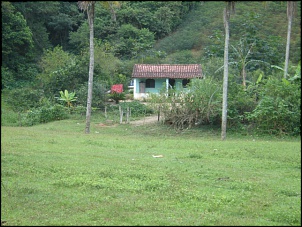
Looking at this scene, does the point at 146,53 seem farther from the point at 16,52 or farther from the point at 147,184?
the point at 147,184

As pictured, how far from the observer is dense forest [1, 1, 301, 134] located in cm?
2023

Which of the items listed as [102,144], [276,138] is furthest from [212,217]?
[276,138]

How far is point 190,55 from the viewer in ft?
148

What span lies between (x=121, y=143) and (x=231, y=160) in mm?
4818

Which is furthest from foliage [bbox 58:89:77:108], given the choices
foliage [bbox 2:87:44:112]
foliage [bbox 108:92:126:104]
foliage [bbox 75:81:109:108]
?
foliage [bbox 108:92:126:104]

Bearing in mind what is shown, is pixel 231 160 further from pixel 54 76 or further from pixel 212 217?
pixel 54 76

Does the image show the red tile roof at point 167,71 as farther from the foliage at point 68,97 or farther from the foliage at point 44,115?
the foliage at point 44,115

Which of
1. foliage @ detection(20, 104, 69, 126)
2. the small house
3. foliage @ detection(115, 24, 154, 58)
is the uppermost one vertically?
foliage @ detection(115, 24, 154, 58)

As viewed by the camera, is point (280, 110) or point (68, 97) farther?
point (68, 97)

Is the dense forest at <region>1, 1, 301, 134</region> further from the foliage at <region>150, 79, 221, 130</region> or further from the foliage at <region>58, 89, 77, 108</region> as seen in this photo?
the foliage at <region>150, 79, 221, 130</region>

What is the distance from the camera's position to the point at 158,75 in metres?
34.1

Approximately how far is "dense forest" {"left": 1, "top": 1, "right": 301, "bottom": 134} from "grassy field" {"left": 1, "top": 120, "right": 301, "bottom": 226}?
476 centimetres

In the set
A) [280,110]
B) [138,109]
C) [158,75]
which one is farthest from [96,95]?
[280,110]

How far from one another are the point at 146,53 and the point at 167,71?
1022 cm
